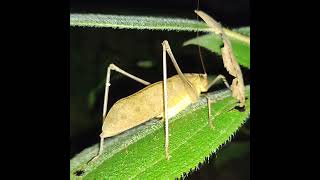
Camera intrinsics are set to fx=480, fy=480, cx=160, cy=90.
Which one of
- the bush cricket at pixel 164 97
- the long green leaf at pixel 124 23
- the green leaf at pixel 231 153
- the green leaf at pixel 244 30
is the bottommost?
the green leaf at pixel 231 153

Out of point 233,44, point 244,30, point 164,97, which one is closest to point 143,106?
point 164,97

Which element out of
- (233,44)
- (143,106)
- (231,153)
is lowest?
(231,153)

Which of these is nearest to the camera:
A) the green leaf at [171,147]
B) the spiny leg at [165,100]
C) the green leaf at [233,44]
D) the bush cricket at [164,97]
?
the green leaf at [171,147]

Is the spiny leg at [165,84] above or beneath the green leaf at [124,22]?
beneath

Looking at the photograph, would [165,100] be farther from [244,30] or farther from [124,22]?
[244,30]

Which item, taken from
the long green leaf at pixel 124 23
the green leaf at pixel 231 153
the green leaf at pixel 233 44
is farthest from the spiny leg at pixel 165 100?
the green leaf at pixel 231 153

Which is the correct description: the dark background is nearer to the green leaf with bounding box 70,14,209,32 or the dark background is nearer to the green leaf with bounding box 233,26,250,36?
the green leaf with bounding box 233,26,250,36

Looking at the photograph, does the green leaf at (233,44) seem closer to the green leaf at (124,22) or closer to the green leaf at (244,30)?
the green leaf at (244,30)

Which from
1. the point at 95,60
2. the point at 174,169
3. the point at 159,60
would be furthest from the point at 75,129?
the point at 174,169
